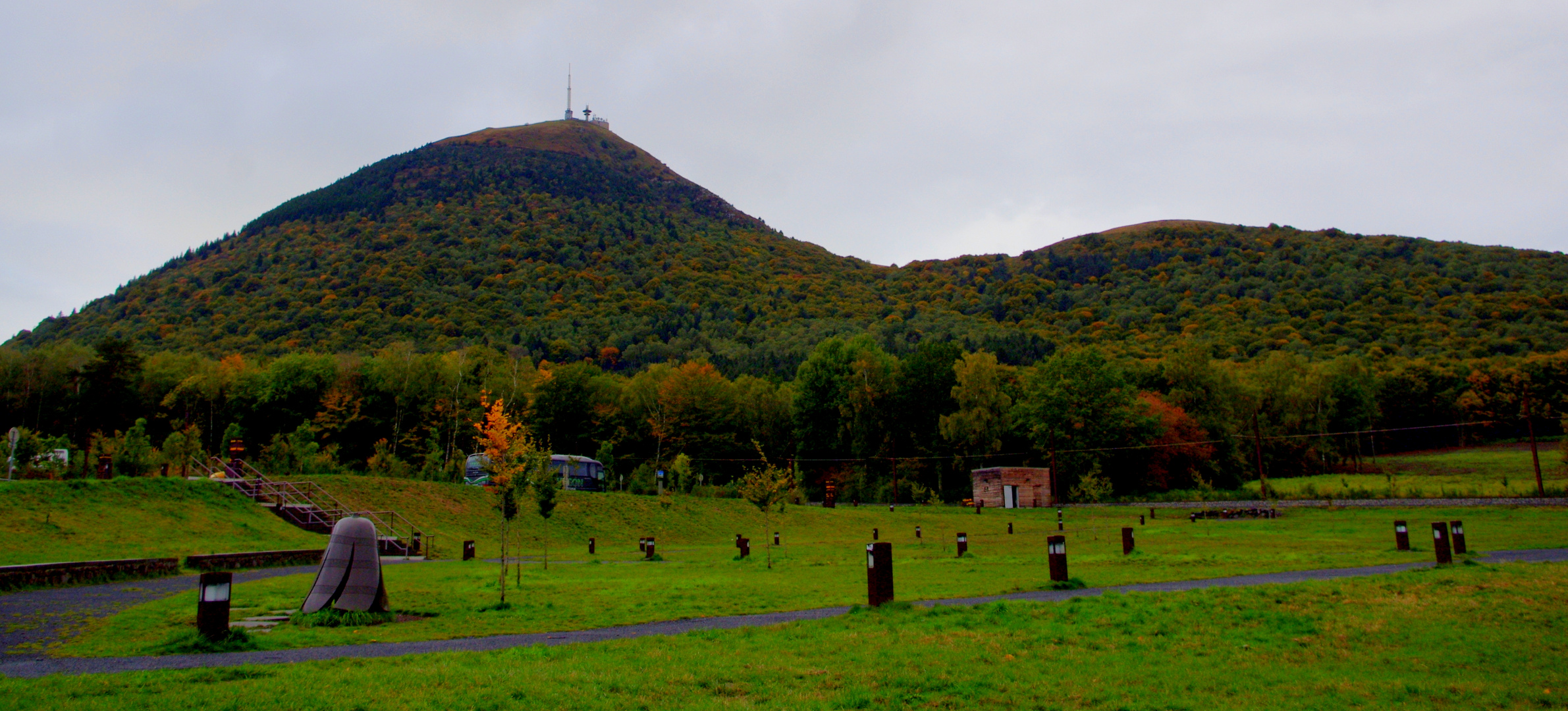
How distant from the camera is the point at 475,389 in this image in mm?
64250

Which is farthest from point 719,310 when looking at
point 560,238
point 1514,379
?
point 1514,379

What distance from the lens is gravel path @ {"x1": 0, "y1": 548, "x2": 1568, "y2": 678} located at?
8156mm

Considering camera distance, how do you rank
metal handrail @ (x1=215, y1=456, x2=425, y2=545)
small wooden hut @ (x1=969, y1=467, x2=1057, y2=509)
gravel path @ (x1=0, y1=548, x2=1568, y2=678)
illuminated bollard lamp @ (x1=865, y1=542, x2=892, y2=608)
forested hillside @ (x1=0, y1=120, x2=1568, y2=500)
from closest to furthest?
gravel path @ (x1=0, y1=548, x2=1568, y2=678), illuminated bollard lamp @ (x1=865, y1=542, x2=892, y2=608), metal handrail @ (x1=215, y1=456, x2=425, y2=545), small wooden hut @ (x1=969, y1=467, x2=1057, y2=509), forested hillside @ (x1=0, y1=120, x2=1568, y2=500)

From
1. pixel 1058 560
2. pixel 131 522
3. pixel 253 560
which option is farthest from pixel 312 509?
pixel 1058 560

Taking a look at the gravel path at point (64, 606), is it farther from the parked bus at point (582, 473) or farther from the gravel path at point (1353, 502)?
the gravel path at point (1353, 502)

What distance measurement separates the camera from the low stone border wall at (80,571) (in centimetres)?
1590

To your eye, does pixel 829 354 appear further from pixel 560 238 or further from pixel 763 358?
pixel 560 238

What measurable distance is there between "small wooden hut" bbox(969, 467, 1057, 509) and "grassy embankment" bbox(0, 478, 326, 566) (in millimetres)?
43079

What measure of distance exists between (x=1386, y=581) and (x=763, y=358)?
91823 millimetres

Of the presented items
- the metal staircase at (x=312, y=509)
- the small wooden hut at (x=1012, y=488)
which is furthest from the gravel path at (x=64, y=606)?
the small wooden hut at (x=1012, y=488)

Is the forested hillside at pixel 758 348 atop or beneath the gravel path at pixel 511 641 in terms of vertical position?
atop

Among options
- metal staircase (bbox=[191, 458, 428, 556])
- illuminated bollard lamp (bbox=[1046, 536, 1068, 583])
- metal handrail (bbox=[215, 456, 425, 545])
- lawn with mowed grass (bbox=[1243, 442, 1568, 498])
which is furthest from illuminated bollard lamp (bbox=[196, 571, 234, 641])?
lawn with mowed grass (bbox=[1243, 442, 1568, 498])

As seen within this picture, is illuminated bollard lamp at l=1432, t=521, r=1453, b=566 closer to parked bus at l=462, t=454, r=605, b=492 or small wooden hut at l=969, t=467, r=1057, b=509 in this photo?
small wooden hut at l=969, t=467, r=1057, b=509

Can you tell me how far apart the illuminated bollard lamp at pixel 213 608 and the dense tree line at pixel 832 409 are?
138ft
